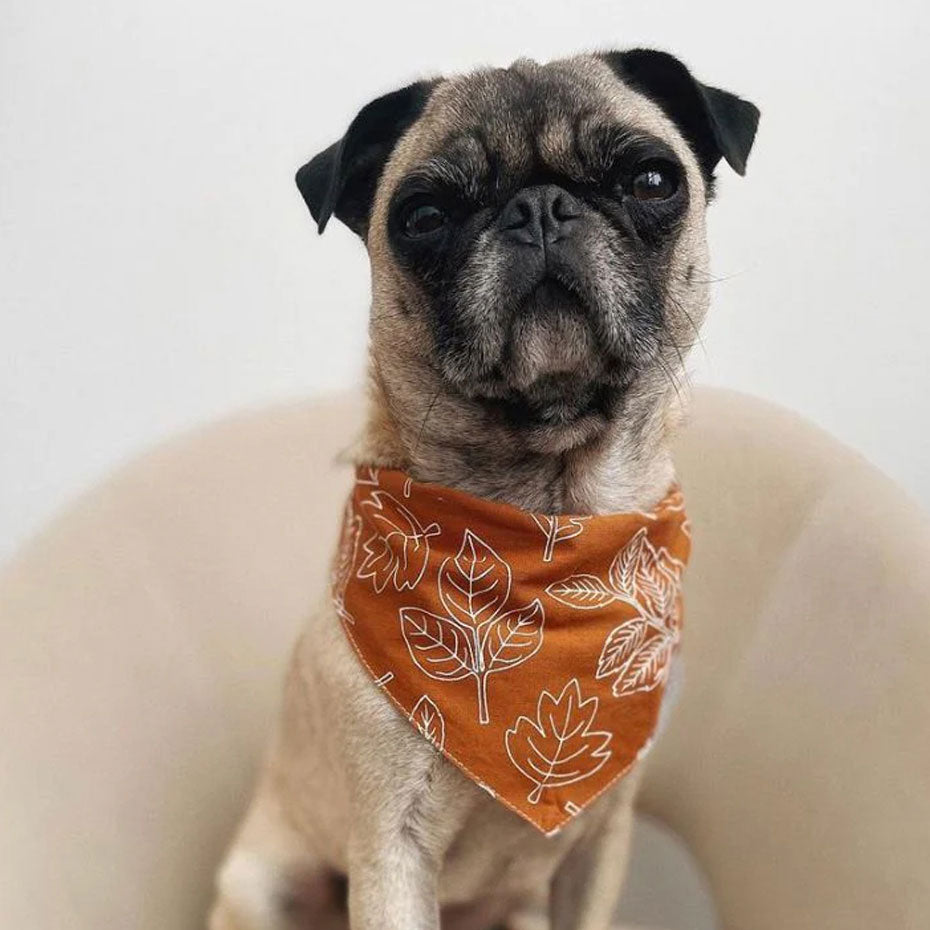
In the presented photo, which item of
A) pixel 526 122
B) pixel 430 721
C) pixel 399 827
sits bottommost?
pixel 399 827

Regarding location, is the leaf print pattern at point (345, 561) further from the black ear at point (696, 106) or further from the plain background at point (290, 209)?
the plain background at point (290, 209)

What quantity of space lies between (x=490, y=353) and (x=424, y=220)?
19cm

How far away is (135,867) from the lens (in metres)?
1.52

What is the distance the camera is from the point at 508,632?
130cm

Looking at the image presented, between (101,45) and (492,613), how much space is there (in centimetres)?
148

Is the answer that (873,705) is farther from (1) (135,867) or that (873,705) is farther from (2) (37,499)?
(2) (37,499)

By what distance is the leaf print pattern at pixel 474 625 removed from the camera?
1287 mm

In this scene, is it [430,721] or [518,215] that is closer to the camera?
[518,215]

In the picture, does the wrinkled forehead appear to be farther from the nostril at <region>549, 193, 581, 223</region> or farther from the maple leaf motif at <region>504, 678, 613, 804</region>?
the maple leaf motif at <region>504, 678, 613, 804</region>

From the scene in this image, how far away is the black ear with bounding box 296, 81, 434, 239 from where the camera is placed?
1.29 meters

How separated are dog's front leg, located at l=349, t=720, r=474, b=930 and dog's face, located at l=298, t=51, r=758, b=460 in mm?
425

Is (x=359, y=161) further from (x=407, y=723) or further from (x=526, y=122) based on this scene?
(x=407, y=723)

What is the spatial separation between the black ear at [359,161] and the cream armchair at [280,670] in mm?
670

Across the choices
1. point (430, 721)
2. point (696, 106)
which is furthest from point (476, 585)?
point (696, 106)
